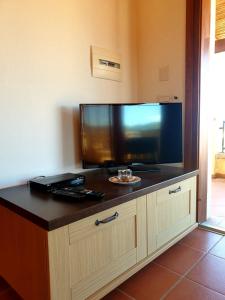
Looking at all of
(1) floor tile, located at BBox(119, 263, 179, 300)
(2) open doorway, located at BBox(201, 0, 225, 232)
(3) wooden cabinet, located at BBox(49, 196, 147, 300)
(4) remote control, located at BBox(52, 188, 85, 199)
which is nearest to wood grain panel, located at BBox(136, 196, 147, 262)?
(3) wooden cabinet, located at BBox(49, 196, 147, 300)

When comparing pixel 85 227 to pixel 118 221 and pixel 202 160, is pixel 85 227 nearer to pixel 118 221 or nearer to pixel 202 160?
pixel 118 221

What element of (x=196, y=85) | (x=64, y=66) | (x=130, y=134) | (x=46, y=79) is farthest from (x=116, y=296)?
(x=196, y=85)

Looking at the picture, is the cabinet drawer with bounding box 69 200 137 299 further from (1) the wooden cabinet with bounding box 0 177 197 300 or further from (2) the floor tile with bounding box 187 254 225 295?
(2) the floor tile with bounding box 187 254 225 295

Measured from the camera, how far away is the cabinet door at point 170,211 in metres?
1.64

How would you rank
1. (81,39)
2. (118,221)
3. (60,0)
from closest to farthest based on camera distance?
1. (118,221)
2. (60,0)
3. (81,39)

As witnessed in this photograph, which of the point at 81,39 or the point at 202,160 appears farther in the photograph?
the point at 202,160

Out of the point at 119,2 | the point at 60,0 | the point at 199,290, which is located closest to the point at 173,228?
the point at 199,290

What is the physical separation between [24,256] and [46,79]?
121 centimetres

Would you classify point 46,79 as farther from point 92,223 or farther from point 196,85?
point 196,85

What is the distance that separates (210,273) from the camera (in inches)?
62.9

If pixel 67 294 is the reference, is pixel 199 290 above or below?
below

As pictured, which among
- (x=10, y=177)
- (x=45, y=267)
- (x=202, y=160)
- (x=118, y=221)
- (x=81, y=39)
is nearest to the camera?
(x=45, y=267)

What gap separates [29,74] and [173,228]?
5.14 ft

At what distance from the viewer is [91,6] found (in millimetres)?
2070
